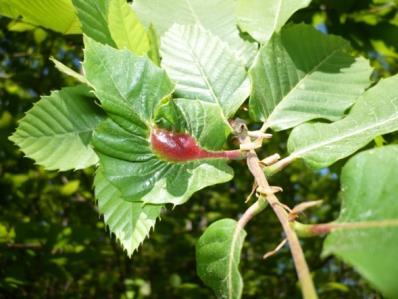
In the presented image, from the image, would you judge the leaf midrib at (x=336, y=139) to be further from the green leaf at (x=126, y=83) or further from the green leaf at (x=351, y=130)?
the green leaf at (x=126, y=83)

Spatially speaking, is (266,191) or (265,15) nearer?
(266,191)

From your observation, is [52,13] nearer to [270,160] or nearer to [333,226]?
[270,160]

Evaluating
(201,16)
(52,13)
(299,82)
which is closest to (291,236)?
(299,82)

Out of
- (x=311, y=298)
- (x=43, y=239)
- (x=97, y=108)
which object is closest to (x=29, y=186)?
(x=43, y=239)

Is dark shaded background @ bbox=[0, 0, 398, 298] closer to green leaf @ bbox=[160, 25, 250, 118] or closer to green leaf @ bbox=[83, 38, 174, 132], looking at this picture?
green leaf @ bbox=[160, 25, 250, 118]

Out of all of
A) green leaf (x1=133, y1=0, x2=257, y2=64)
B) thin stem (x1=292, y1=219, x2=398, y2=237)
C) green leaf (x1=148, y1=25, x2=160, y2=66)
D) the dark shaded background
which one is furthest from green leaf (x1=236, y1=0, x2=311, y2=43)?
thin stem (x1=292, y1=219, x2=398, y2=237)

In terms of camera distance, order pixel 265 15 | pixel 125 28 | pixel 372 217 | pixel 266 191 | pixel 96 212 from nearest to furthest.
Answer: pixel 372 217 → pixel 266 191 → pixel 125 28 → pixel 265 15 → pixel 96 212
